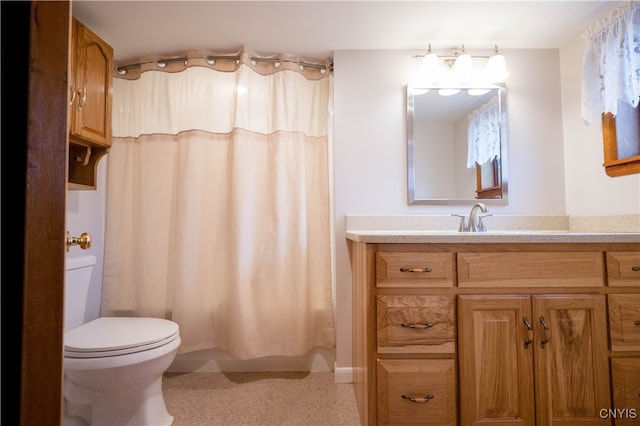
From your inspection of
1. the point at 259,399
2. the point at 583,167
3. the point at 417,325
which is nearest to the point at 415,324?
the point at 417,325

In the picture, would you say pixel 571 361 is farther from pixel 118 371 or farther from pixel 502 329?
pixel 118 371

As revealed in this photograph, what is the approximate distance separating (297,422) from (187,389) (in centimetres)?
71

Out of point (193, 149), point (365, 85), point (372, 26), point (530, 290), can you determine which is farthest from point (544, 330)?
point (193, 149)

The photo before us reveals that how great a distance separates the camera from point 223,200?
72.1 inches

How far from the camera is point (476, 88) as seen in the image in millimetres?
1758

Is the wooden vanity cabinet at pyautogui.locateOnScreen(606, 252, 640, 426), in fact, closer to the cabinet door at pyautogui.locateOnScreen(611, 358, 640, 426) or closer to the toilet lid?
the cabinet door at pyautogui.locateOnScreen(611, 358, 640, 426)

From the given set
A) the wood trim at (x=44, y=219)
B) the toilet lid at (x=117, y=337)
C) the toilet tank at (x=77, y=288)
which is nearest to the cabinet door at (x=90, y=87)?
the toilet tank at (x=77, y=288)

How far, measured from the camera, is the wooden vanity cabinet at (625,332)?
1.11 metres

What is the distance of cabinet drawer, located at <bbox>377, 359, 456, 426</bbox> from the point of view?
1112 mm

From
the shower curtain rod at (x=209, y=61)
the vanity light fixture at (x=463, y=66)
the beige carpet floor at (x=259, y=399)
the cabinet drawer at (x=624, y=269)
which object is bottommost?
the beige carpet floor at (x=259, y=399)

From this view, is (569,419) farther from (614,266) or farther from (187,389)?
(187,389)

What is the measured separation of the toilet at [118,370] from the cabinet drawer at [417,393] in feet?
3.17

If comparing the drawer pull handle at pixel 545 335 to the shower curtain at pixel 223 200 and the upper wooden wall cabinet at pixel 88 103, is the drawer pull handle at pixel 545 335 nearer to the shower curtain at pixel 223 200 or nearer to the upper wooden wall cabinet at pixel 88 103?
the shower curtain at pixel 223 200

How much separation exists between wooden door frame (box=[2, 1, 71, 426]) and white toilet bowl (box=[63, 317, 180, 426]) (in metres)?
0.92
